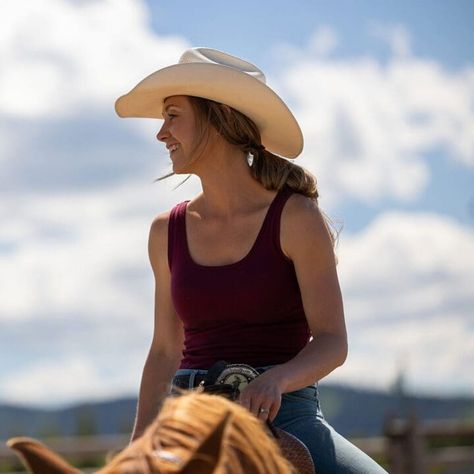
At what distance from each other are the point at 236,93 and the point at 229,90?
0.09 feet

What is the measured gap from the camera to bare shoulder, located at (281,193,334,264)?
4258 millimetres

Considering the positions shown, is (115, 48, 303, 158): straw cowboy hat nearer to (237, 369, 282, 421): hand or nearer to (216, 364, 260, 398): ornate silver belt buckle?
(216, 364, 260, 398): ornate silver belt buckle

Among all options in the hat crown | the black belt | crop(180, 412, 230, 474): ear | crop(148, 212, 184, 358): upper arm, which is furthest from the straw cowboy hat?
crop(180, 412, 230, 474): ear

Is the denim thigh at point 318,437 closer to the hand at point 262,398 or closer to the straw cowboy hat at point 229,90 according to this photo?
the hand at point 262,398

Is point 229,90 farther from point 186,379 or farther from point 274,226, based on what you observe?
point 186,379

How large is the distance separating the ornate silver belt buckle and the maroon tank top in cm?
24

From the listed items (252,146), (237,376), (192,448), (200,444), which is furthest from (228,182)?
(200,444)

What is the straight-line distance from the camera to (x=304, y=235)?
4262mm

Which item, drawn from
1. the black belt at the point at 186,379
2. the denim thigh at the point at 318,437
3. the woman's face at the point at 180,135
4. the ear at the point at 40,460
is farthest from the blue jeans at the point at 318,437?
the ear at the point at 40,460

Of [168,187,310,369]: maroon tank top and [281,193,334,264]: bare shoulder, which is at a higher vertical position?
[281,193,334,264]: bare shoulder

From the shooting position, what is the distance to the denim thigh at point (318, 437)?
3.90m

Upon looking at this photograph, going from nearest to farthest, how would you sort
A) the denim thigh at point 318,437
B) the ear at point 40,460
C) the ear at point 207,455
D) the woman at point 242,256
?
the ear at point 207,455 < the ear at point 40,460 < the denim thigh at point 318,437 < the woman at point 242,256

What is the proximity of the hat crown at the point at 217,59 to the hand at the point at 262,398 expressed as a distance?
4.60 ft

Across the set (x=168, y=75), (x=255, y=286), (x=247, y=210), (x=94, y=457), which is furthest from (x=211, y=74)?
(x=94, y=457)
